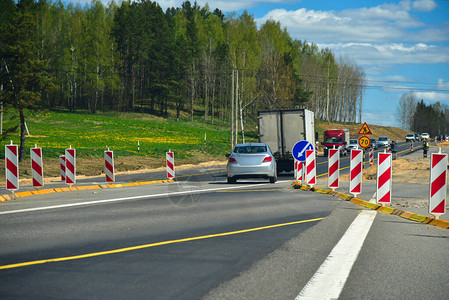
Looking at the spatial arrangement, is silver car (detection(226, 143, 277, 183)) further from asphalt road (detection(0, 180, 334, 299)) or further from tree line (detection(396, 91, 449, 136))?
tree line (detection(396, 91, 449, 136))

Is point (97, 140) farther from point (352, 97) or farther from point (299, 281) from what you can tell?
point (352, 97)

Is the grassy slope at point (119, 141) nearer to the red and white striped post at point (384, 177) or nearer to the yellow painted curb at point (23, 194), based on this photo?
the yellow painted curb at point (23, 194)

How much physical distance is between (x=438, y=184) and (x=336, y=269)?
5037 millimetres

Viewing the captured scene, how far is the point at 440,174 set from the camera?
9938mm

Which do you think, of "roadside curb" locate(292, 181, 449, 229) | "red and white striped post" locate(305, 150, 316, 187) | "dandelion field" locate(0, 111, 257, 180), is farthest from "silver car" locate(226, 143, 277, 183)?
"dandelion field" locate(0, 111, 257, 180)

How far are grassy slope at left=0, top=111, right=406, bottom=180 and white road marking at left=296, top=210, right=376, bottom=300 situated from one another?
65.1ft

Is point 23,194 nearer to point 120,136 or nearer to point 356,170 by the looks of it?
point 356,170

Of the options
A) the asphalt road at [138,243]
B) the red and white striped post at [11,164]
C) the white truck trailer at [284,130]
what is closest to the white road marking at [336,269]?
the asphalt road at [138,243]

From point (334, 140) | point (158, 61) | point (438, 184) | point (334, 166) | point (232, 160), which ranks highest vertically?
point (158, 61)

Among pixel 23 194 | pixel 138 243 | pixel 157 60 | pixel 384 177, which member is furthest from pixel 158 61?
pixel 138 243

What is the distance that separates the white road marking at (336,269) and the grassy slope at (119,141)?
65.1 feet

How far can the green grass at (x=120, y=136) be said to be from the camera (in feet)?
133

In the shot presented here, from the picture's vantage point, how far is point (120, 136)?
5416 cm

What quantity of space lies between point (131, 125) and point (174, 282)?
62.7m
